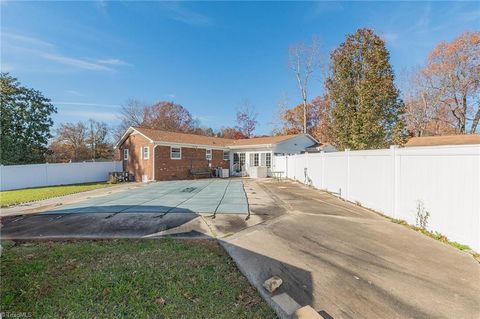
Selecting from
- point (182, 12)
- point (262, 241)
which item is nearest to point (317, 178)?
point (262, 241)

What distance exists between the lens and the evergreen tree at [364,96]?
1120 centimetres

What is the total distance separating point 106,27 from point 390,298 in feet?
43.3

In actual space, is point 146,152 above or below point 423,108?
below

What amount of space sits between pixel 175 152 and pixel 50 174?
9701 mm

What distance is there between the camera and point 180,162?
1931 cm

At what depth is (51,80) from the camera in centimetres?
955

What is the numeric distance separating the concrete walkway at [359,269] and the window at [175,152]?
14.6m

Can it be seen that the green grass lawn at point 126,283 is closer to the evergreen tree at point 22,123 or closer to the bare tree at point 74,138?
the evergreen tree at point 22,123

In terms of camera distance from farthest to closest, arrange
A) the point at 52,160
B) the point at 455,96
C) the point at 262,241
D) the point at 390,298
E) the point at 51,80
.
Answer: the point at 52,160
the point at 455,96
the point at 51,80
the point at 262,241
the point at 390,298

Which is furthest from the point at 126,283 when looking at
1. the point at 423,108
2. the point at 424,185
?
the point at 423,108

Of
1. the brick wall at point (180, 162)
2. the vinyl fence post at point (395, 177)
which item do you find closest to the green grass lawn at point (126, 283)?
the vinyl fence post at point (395, 177)

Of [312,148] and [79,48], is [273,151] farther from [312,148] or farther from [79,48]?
[79,48]

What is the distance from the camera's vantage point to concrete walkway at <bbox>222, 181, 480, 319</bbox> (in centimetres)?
267

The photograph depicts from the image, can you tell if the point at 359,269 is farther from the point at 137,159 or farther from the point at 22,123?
the point at 22,123
